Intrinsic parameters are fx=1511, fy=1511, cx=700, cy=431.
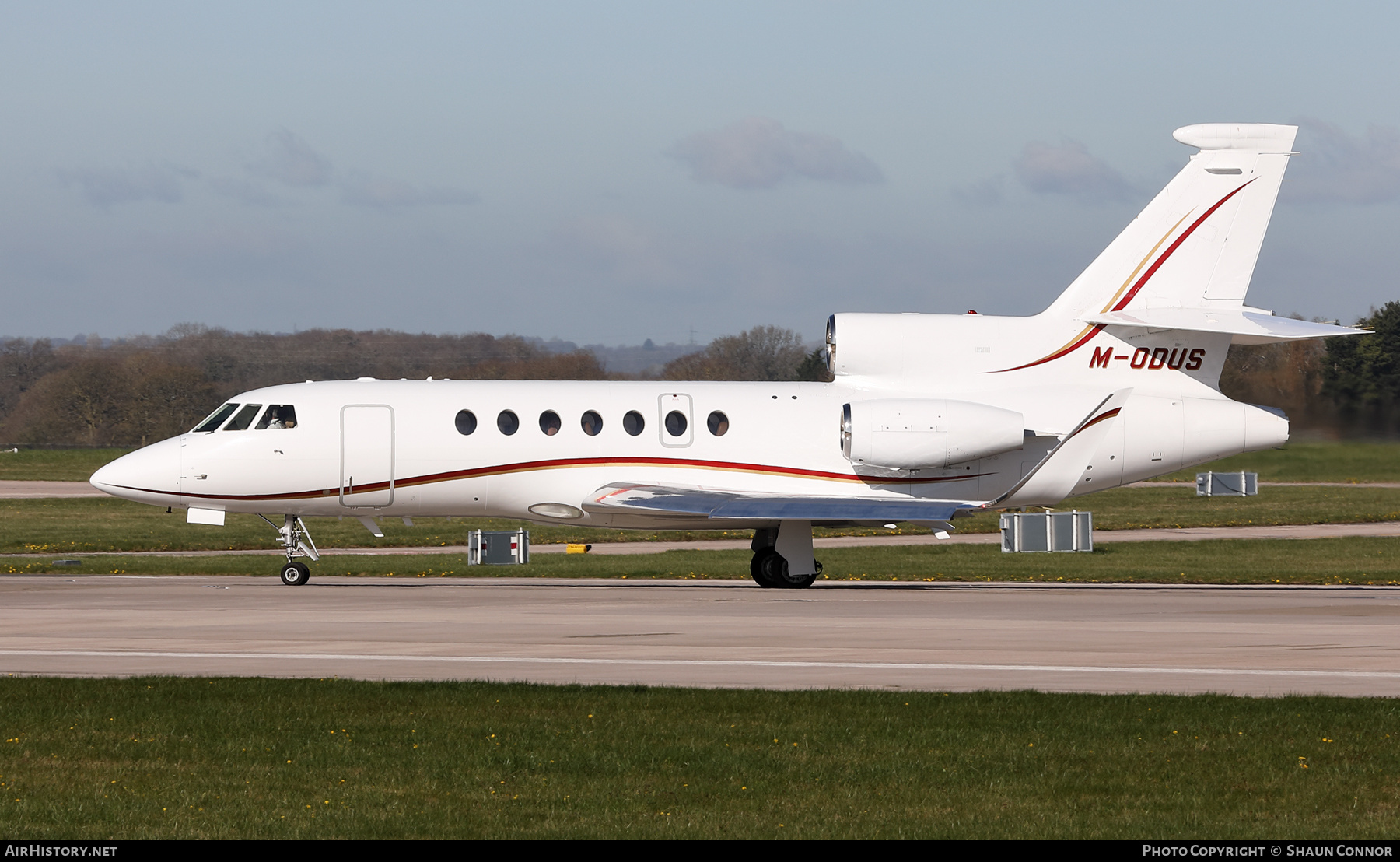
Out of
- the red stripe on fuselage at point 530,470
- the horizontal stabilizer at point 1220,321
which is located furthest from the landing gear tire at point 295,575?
the horizontal stabilizer at point 1220,321

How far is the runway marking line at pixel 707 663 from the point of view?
48.8ft

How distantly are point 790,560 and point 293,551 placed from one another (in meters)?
8.75

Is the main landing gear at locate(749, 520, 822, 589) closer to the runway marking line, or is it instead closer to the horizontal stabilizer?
the horizontal stabilizer

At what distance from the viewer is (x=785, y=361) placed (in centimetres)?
7281

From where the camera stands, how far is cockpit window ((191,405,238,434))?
26.3 m

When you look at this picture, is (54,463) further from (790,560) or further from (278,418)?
(790,560)

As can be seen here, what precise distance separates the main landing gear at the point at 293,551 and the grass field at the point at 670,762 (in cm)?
1227

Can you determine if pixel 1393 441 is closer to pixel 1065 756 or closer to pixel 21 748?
pixel 1065 756

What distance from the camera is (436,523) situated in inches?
1912

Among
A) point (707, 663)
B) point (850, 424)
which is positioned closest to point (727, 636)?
point (707, 663)

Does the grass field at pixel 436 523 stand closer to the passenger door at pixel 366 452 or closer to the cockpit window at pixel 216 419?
the passenger door at pixel 366 452

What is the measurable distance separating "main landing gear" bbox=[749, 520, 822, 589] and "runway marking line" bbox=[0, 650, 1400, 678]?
34.4ft

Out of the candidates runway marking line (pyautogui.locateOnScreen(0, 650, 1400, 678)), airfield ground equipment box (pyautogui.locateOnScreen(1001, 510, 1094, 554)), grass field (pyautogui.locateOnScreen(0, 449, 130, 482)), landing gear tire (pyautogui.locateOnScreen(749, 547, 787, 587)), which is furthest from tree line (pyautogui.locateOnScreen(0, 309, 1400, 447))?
runway marking line (pyautogui.locateOnScreen(0, 650, 1400, 678))

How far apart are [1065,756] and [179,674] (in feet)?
27.5
